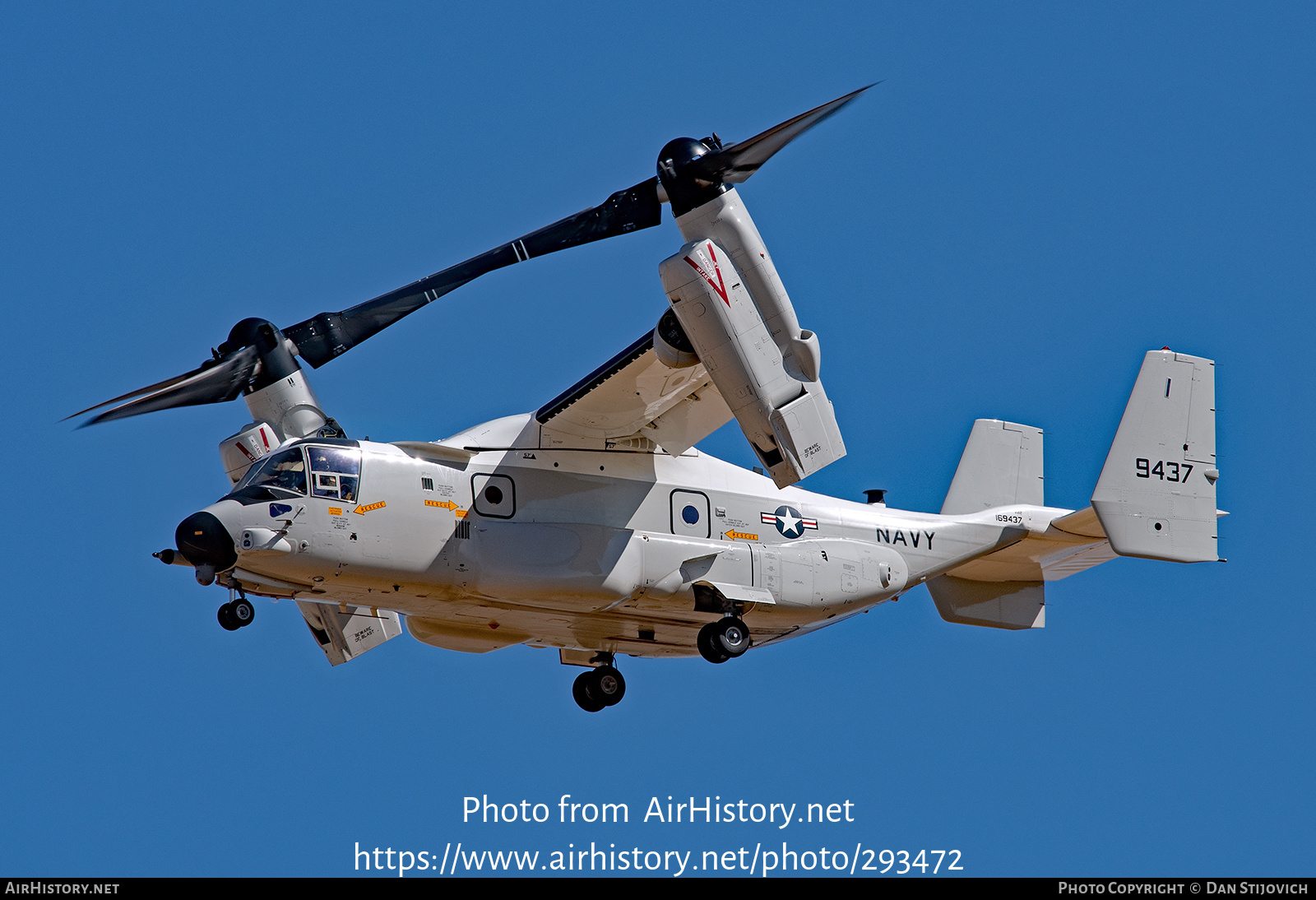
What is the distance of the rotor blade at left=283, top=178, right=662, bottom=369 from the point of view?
651 inches

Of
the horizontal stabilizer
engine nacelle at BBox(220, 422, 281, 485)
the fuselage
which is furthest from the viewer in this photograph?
the horizontal stabilizer

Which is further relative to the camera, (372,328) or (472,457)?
(372,328)

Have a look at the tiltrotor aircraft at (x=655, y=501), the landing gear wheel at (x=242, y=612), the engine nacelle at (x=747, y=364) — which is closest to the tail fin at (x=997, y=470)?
the tiltrotor aircraft at (x=655, y=501)

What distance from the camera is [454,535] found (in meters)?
16.1

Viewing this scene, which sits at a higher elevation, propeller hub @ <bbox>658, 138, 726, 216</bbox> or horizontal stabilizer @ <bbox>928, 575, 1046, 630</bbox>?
propeller hub @ <bbox>658, 138, 726, 216</bbox>

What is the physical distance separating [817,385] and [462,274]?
14.9ft

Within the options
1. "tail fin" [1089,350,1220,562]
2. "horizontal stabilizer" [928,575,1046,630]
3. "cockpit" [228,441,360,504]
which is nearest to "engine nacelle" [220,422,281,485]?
"cockpit" [228,441,360,504]

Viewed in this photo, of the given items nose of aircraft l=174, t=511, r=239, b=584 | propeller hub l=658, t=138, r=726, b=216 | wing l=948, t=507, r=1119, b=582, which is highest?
propeller hub l=658, t=138, r=726, b=216

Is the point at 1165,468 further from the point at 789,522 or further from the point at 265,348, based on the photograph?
the point at 265,348

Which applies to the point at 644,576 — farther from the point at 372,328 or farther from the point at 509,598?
the point at 372,328

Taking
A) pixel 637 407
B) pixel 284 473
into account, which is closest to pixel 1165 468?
pixel 637 407

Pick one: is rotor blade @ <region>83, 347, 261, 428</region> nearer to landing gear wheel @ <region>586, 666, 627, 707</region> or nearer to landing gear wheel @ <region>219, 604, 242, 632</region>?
landing gear wheel @ <region>219, 604, 242, 632</region>

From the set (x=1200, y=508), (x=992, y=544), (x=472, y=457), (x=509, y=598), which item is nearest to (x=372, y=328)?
(x=472, y=457)

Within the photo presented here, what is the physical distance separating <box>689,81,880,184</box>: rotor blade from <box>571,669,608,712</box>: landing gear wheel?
6.46 metres
